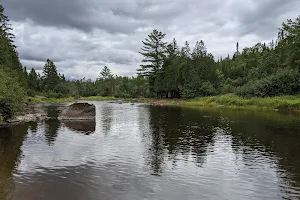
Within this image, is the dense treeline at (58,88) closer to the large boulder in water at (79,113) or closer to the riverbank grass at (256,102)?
the riverbank grass at (256,102)

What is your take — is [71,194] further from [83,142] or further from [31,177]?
[83,142]

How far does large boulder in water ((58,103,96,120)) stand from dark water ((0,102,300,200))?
10.9 metres

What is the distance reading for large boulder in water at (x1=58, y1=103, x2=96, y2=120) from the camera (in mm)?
35281

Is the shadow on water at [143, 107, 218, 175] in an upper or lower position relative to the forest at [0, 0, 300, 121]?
lower

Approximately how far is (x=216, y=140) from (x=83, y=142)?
10436mm

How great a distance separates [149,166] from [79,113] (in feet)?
74.9

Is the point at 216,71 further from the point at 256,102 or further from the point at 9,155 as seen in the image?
the point at 9,155

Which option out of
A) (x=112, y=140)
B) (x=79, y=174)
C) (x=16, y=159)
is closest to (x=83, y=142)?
(x=112, y=140)

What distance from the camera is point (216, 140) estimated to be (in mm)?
21891

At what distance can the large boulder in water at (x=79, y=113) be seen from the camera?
116ft

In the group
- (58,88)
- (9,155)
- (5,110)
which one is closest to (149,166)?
(9,155)

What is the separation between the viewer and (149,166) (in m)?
14.7

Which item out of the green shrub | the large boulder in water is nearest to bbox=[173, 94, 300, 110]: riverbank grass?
the green shrub

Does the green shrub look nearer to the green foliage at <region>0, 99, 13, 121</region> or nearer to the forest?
the forest
